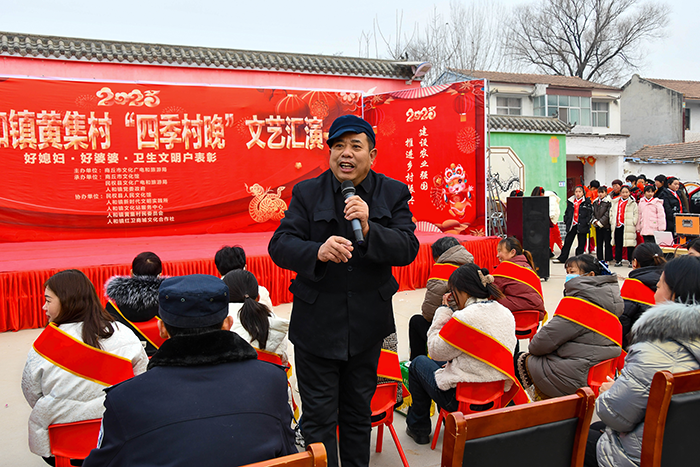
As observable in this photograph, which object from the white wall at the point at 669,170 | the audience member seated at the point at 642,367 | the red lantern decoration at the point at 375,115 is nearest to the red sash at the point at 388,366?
the audience member seated at the point at 642,367

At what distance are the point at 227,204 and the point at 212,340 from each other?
616cm

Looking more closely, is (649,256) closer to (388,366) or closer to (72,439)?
(388,366)

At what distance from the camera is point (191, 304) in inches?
44.0

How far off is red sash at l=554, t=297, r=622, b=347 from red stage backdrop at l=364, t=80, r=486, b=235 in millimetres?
4262

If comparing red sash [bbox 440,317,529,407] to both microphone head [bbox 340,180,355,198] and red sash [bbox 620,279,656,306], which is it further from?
red sash [bbox 620,279,656,306]

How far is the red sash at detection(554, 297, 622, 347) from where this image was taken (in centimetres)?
220

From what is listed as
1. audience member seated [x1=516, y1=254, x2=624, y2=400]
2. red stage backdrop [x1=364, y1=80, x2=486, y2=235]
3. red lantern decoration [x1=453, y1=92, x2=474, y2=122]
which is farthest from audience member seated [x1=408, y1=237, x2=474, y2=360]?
red lantern decoration [x1=453, y1=92, x2=474, y2=122]

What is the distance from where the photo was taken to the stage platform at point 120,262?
4.42 metres

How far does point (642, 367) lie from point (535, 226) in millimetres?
5138

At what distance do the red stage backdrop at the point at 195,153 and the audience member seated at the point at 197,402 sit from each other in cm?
566

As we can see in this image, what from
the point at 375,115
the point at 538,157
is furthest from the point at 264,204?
the point at 538,157

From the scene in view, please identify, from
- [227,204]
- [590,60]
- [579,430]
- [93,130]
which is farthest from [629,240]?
[590,60]

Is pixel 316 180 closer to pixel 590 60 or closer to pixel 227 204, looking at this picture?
pixel 227 204

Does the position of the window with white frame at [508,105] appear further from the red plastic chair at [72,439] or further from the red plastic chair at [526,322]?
the red plastic chair at [72,439]
